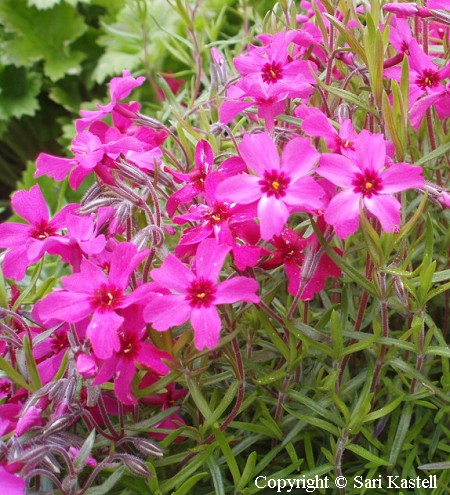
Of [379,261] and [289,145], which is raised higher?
[289,145]

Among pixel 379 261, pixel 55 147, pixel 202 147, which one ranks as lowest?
pixel 55 147

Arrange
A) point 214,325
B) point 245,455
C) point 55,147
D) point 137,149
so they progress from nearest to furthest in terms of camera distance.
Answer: point 214,325, point 137,149, point 245,455, point 55,147

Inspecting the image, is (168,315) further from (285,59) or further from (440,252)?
(440,252)

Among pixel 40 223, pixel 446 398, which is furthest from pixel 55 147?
pixel 446 398

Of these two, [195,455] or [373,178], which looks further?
[195,455]

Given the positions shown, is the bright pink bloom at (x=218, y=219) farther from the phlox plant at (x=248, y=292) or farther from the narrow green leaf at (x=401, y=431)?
the narrow green leaf at (x=401, y=431)

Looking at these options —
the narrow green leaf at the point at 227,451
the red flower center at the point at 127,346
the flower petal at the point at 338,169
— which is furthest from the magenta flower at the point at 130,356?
the flower petal at the point at 338,169

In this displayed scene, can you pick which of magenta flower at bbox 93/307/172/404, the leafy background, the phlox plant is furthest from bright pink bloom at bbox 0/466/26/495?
the leafy background

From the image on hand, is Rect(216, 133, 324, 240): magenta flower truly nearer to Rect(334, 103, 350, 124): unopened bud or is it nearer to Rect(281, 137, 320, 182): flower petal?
Rect(281, 137, 320, 182): flower petal
